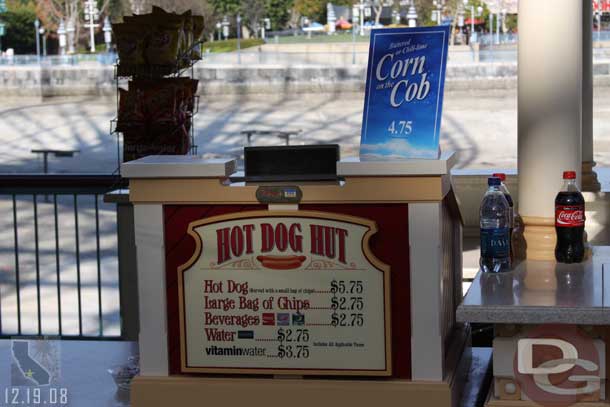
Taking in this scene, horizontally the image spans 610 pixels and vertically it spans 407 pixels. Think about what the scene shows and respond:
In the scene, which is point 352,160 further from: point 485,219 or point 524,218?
point 524,218

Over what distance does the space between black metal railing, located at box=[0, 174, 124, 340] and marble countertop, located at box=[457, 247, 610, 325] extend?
6.92 ft

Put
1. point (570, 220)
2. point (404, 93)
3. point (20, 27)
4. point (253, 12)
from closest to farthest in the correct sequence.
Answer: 1. point (404, 93)
2. point (570, 220)
3. point (20, 27)
4. point (253, 12)

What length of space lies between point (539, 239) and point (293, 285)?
915mm

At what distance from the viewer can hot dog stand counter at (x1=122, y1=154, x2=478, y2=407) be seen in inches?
120

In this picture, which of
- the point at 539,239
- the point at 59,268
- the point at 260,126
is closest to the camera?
the point at 539,239

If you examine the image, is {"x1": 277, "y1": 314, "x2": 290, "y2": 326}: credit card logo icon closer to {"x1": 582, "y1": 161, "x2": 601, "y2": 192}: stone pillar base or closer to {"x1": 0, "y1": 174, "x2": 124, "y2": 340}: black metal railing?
{"x1": 0, "y1": 174, "x2": 124, "y2": 340}: black metal railing

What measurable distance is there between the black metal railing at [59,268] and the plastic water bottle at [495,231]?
1.99m

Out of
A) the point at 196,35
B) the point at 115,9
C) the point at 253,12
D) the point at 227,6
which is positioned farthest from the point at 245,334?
the point at 115,9

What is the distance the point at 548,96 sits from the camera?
3592 millimetres

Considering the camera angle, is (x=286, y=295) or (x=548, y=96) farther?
(x=548, y=96)

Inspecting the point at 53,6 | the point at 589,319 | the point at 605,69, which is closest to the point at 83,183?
the point at 589,319

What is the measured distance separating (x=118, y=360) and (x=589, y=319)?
6.47ft

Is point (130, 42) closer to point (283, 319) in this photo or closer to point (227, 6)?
point (283, 319)
